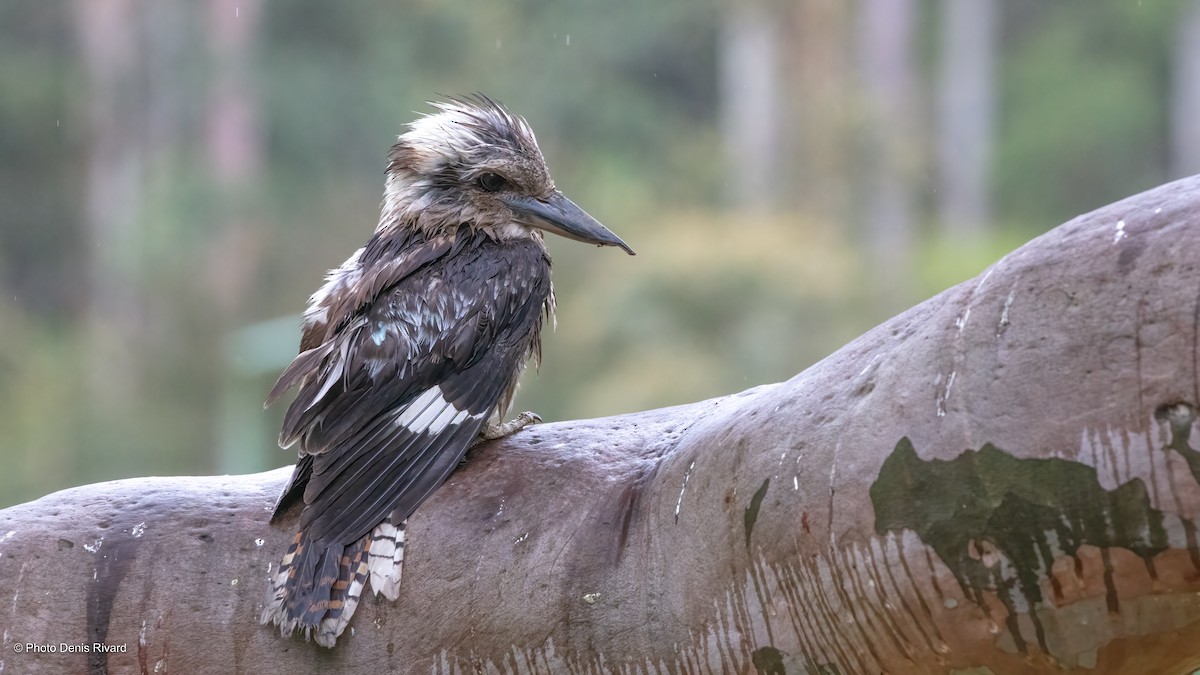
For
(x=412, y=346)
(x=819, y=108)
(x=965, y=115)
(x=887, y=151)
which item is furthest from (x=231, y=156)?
(x=412, y=346)

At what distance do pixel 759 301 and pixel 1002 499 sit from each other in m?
13.2

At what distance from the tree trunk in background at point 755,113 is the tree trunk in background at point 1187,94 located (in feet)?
24.7

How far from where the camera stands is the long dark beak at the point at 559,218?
423cm

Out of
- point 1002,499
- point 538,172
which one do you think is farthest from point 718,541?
point 538,172

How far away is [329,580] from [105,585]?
0.62m

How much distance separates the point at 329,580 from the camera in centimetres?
343

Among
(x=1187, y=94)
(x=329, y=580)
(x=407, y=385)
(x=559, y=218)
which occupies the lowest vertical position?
(x=329, y=580)

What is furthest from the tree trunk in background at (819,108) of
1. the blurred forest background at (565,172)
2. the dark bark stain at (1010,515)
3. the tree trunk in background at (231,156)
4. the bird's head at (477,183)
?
the dark bark stain at (1010,515)

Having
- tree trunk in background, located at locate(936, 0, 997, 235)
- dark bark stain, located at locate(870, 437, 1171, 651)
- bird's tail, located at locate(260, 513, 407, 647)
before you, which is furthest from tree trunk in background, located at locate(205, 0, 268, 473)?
dark bark stain, located at locate(870, 437, 1171, 651)

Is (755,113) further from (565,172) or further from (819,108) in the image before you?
(565,172)

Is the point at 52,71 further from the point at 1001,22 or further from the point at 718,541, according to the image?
the point at 718,541

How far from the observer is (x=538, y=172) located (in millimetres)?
4359

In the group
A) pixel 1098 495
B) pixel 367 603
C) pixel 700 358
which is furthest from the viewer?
pixel 700 358

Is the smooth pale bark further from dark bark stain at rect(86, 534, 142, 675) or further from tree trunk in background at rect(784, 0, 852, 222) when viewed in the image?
tree trunk in background at rect(784, 0, 852, 222)
